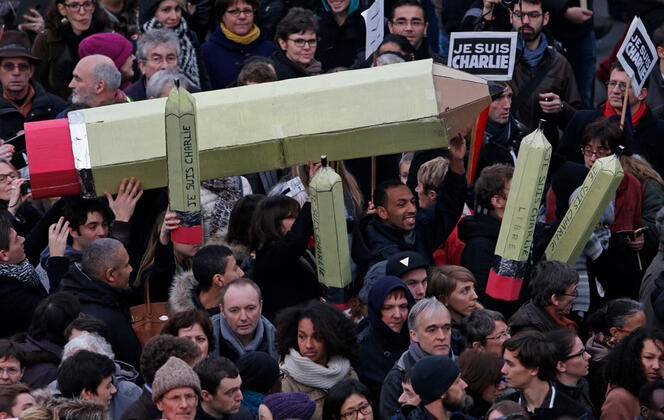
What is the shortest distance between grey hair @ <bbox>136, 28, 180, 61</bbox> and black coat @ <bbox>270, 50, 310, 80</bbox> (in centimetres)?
85

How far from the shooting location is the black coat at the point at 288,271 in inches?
342

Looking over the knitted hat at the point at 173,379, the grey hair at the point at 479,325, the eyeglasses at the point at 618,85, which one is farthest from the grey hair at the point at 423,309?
the eyeglasses at the point at 618,85

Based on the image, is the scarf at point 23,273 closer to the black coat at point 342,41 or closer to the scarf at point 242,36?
the scarf at point 242,36

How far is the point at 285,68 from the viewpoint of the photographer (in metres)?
11.4

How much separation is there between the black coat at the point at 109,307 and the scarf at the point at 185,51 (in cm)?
318

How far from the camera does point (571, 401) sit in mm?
7785

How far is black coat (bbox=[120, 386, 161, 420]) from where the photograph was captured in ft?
23.6

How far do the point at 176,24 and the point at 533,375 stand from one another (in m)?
5.21

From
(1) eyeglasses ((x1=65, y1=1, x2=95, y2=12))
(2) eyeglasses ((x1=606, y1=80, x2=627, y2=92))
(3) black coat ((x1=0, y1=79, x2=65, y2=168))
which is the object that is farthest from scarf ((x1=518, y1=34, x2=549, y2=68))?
(3) black coat ((x1=0, y1=79, x2=65, y2=168))

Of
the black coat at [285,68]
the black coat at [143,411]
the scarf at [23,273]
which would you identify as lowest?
the black coat at [143,411]

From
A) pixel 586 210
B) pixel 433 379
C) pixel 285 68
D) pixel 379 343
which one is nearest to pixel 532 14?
pixel 285 68

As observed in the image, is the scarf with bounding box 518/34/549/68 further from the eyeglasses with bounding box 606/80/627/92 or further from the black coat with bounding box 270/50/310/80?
the black coat with bounding box 270/50/310/80

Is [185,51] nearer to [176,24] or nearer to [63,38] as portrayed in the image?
[176,24]

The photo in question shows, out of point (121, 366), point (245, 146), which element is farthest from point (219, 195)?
point (121, 366)
